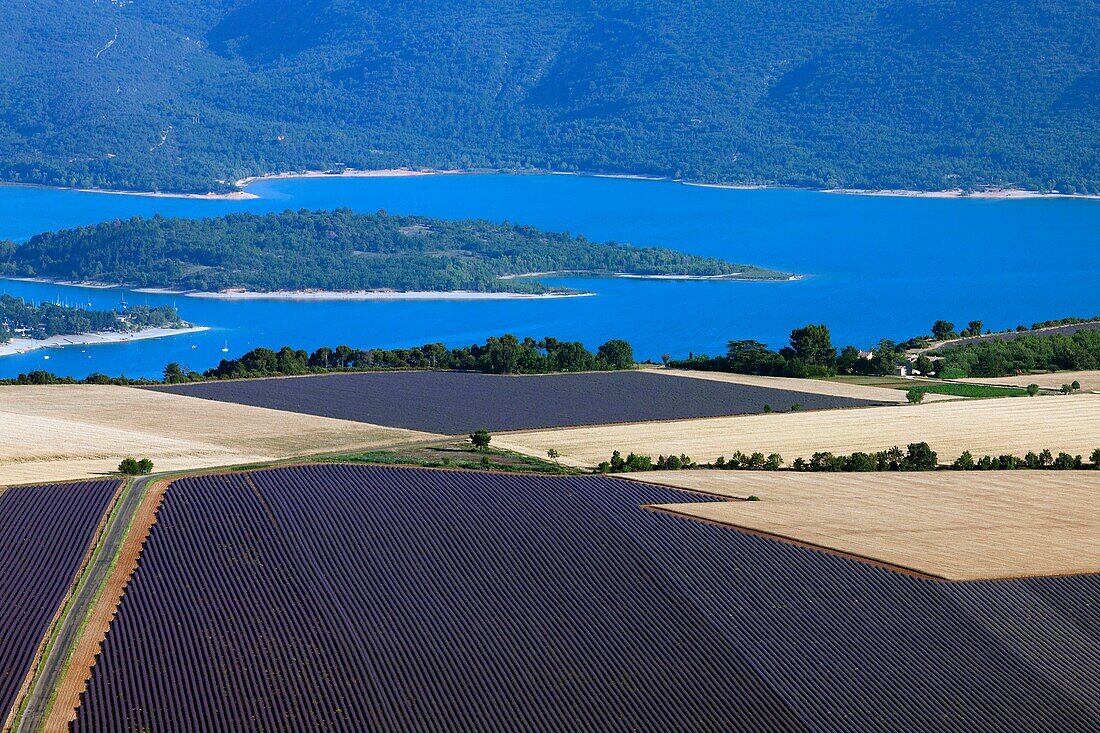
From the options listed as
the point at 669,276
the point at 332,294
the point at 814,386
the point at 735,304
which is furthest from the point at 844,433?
the point at 332,294

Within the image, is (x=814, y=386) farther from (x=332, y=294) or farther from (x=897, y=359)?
(x=332, y=294)

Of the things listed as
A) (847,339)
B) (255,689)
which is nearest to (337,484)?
(255,689)

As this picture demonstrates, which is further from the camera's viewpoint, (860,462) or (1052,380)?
(1052,380)

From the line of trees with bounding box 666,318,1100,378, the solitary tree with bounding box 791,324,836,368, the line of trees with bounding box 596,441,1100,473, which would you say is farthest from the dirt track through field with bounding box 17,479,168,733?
the solitary tree with bounding box 791,324,836,368

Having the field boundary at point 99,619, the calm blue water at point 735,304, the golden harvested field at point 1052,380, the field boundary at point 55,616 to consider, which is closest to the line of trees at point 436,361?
the golden harvested field at point 1052,380

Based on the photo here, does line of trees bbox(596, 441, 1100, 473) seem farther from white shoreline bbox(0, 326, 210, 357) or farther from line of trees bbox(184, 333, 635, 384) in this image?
white shoreline bbox(0, 326, 210, 357)

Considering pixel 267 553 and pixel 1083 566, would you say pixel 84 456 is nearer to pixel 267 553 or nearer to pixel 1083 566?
pixel 267 553

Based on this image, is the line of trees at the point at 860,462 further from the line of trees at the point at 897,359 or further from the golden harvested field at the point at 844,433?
the line of trees at the point at 897,359
